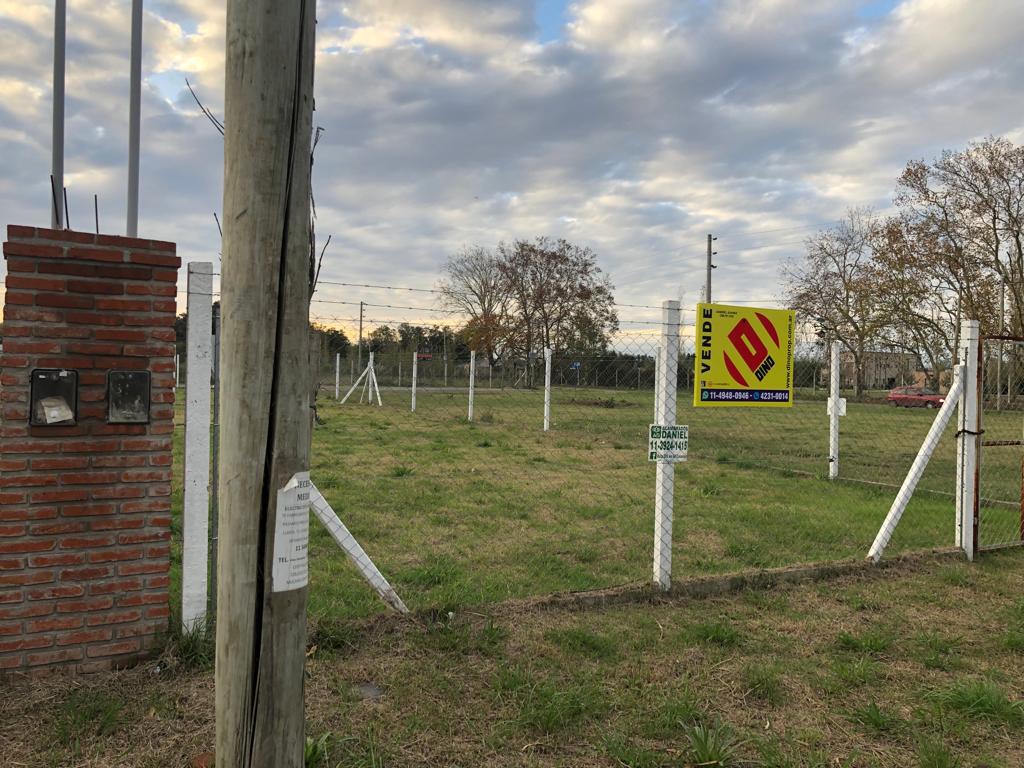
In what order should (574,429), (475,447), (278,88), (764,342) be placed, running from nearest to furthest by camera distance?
(278,88)
(764,342)
(475,447)
(574,429)

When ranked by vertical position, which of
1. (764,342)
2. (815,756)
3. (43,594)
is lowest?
(815,756)

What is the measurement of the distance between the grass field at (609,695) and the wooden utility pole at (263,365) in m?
0.68

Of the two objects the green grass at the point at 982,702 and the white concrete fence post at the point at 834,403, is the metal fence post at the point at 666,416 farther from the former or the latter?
the white concrete fence post at the point at 834,403

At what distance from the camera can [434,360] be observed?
70.1 ft

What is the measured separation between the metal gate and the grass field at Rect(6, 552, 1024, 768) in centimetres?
211

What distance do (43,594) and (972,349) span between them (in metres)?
6.31

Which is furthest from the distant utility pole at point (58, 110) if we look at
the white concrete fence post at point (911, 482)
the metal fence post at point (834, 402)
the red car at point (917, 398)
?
the red car at point (917, 398)

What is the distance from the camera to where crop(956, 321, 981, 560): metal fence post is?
Answer: 562cm

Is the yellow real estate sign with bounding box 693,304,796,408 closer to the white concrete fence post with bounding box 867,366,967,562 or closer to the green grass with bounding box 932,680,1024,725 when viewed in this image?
the white concrete fence post with bounding box 867,366,967,562

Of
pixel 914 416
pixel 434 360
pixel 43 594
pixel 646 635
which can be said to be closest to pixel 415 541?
pixel 646 635

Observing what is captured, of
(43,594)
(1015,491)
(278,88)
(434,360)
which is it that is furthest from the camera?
(434,360)

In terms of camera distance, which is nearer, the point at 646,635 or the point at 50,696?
the point at 50,696

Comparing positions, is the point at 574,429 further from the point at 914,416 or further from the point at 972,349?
the point at 914,416

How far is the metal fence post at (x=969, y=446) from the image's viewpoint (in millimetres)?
5617
